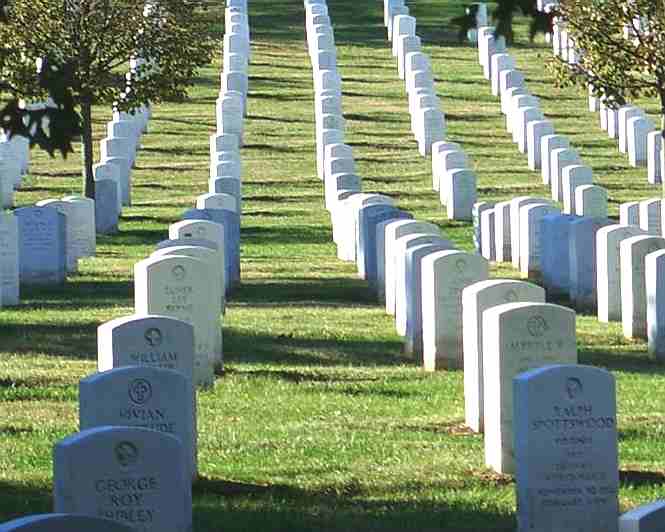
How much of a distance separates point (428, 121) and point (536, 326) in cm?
2842

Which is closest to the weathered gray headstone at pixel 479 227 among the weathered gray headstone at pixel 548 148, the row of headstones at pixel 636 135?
the row of headstones at pixel 636 135

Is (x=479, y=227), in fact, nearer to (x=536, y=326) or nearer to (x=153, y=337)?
(x=153, y=337)

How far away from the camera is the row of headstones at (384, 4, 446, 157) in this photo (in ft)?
137

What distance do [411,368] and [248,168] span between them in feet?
73.8

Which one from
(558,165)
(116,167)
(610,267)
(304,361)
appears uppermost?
(116,167)

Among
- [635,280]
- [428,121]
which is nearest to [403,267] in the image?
[635,280]

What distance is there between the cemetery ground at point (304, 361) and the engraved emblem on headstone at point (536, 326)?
0.87 m

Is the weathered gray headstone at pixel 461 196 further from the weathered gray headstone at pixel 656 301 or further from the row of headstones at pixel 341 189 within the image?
the weathered gray headstone at pixel 656 301

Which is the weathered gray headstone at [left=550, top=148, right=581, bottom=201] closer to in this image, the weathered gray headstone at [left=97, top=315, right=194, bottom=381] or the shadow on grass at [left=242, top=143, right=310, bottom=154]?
the shadow on grass at [left=242, top=143, right=310, bottom=154]

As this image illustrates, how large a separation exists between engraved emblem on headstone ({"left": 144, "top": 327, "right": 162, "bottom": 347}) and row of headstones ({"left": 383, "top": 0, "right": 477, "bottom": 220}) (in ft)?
66.1

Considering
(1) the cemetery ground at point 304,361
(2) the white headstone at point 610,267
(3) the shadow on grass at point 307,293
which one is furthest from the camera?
(3) the shadow on grass at point 307,293

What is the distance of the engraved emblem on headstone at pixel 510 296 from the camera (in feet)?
50.9

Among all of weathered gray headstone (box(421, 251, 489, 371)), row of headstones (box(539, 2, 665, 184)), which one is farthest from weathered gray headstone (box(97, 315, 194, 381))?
row of headstones (box(539, 2, 665, 184))

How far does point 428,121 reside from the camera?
41.8 metres
